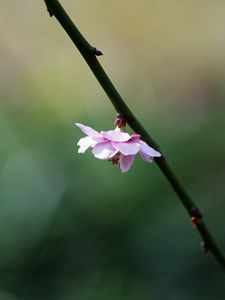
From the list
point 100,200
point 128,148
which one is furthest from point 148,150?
point 100,200

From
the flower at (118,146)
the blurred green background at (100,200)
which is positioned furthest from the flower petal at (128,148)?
the blurred green background at (100,200)

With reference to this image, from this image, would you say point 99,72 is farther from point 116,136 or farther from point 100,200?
point 100,200

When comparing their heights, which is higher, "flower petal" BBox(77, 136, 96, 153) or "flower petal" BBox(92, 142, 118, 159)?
"flower petal" BBox(77, 136, 96, 153)

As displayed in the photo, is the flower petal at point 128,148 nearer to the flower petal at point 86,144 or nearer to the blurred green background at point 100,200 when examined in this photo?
the flower petal at point 86,144

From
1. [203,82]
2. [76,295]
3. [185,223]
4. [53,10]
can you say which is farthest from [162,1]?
[53,10]

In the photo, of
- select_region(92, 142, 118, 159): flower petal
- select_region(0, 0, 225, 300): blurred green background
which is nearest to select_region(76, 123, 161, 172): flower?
select_region(92, 142, 118, 159): flower petal

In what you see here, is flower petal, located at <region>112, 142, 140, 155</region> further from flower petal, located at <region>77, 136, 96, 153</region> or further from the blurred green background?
the blurred green background

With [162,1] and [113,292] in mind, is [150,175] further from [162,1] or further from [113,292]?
[162,1]

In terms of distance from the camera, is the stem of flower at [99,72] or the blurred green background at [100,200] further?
the blurred green background at [100,200]

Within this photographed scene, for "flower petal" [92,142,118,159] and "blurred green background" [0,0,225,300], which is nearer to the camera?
"flower petal" [92,142,118,159]
